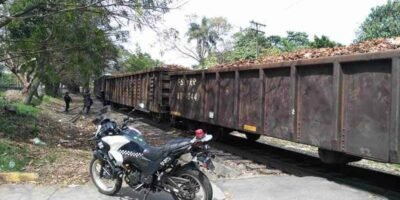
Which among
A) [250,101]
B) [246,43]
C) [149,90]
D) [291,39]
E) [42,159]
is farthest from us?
[291,39]

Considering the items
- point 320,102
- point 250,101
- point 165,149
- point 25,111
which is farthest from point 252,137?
point 25,111

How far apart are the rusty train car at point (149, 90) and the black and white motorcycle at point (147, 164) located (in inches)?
242

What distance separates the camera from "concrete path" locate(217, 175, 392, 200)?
24.7ft

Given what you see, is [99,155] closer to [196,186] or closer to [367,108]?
[196,186]

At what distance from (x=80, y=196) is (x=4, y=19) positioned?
18.4ft

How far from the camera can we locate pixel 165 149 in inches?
266

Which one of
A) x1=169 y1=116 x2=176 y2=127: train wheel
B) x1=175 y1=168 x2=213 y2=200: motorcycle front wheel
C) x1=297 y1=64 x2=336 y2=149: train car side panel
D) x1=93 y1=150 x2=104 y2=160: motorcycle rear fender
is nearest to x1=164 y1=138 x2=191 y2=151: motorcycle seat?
x1=175 y1=168 x2=213 y2=200: motorcycle front wheel

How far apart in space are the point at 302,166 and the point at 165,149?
15.8 ft

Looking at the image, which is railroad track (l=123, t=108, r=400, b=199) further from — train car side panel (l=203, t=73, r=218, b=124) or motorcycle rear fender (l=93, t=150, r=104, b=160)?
motorcycle rear fender (l=93, t=150, r=104, b=160)

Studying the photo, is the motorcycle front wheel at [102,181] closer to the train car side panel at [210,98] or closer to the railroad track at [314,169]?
the railroad track at [314,169]

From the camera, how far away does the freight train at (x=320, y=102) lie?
734cm

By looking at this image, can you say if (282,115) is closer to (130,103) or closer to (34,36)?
(34,36)

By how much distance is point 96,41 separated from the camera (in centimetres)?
1434

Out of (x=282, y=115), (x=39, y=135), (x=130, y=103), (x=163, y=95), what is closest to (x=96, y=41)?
(x=39, y=135)
